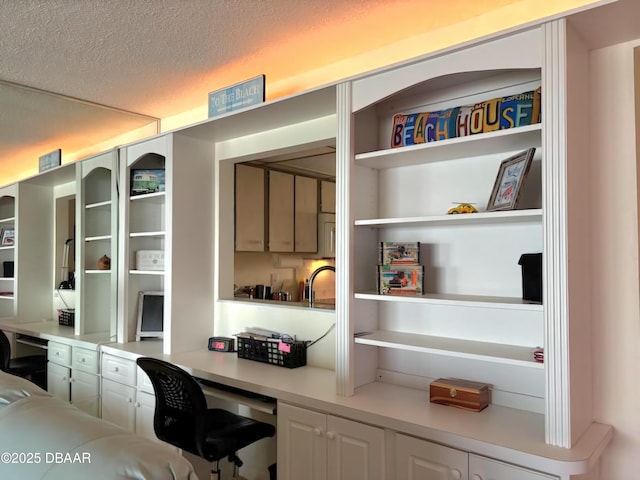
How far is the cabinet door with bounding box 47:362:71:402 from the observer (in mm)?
3760

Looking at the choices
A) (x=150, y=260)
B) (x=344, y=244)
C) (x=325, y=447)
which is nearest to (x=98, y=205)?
(x=150, y=260)

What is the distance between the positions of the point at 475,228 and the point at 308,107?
3.36ft

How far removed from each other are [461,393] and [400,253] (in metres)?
0.62

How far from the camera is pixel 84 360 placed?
361 centimetres

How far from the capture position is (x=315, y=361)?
2.76 metres

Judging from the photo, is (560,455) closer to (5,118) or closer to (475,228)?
(475,228)

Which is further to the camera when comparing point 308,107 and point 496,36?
point 308,107

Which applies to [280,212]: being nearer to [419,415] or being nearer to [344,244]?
[344,244]

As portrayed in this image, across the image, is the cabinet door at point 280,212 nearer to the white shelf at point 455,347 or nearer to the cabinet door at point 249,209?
the cabinet door at point 249,209

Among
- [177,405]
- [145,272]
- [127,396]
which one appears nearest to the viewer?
[177,405]

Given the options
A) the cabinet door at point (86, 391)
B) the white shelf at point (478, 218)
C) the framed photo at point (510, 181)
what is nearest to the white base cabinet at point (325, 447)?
the white shelf at point (478, 218)

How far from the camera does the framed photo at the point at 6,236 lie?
5.00 meters

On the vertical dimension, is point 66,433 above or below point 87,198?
below

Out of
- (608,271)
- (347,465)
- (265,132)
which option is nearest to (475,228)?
(608,271)
